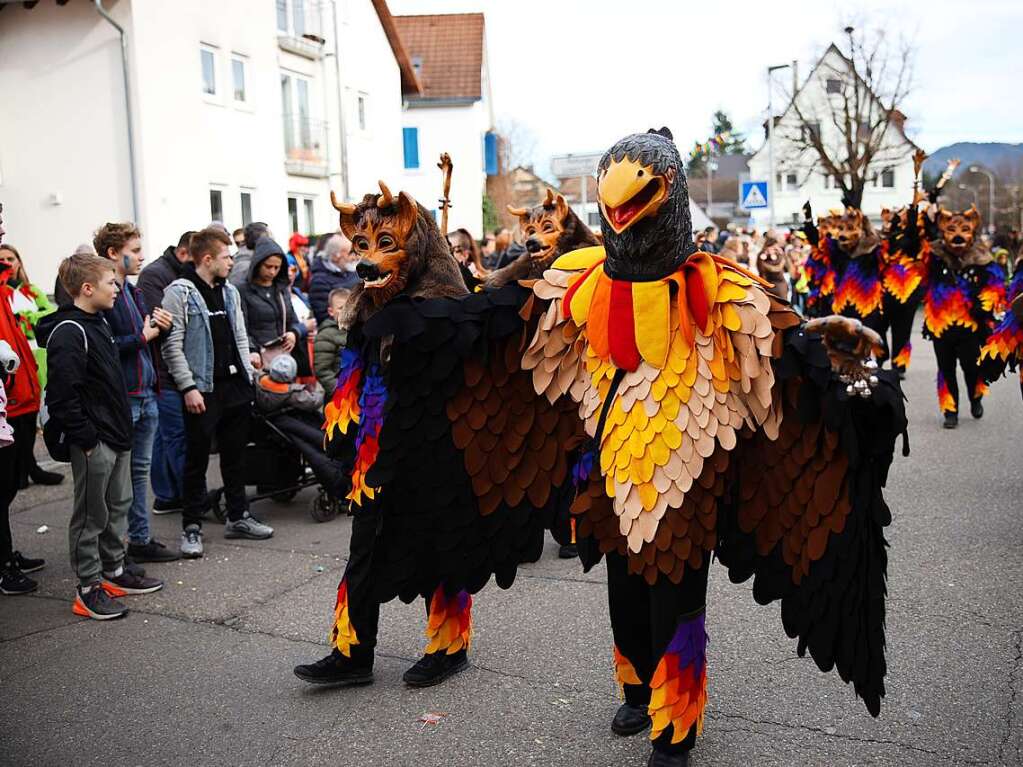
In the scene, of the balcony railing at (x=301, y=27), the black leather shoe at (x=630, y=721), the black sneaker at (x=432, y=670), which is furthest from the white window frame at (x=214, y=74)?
the black leather shoe at (x=630, y=721)

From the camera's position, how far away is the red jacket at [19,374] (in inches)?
214

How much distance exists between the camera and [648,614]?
3.36 metres

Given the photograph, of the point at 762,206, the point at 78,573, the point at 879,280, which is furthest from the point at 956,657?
the point at 762,206

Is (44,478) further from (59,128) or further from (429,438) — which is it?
(59,128)

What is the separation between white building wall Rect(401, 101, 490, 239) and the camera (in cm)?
3516

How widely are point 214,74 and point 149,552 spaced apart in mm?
16196

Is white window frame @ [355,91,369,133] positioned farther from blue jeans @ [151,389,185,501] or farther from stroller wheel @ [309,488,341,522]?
stroller wheel @ [309,488,341,522]

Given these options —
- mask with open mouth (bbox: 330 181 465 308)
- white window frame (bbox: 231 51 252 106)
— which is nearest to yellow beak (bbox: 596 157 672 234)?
mask with open mouth (bbox: 330 181 465 308)

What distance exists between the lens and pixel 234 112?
2038cm

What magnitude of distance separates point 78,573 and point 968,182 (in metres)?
90.4

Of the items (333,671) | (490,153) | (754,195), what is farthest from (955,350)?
(490,153)

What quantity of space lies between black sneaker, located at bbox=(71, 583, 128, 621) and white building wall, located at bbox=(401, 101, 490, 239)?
3063cm

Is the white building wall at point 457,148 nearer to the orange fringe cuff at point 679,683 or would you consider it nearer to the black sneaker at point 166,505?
the black sneaker at point 166,505

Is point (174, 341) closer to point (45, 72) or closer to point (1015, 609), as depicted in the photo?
point (1015, 609)
